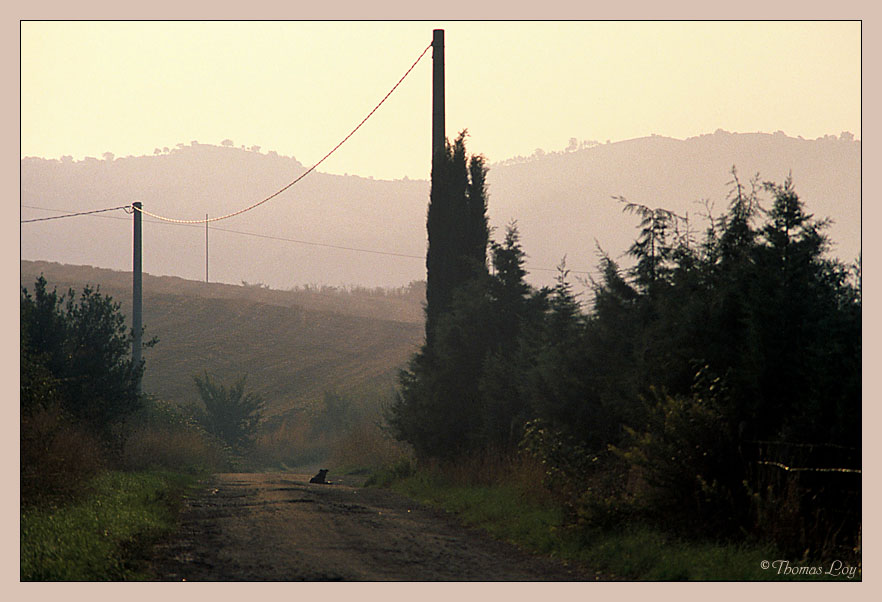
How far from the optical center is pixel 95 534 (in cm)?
1109

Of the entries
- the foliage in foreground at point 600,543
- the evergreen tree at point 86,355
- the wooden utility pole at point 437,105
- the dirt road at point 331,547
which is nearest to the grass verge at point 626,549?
the foliage in foreground at point 600,543

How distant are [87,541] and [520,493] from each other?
296 inches

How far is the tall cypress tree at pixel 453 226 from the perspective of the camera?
24531 millimetres

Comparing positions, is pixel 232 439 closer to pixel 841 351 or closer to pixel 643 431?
pixel 643 431

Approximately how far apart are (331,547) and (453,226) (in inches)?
550

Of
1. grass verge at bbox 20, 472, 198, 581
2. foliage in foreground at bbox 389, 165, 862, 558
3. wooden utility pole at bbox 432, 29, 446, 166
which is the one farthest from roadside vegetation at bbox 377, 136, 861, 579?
wooden utility pole at bbox 432, 29, 446, 166

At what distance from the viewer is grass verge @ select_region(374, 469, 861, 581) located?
9.34m

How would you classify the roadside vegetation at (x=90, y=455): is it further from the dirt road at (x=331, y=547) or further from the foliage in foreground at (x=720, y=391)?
the foliage in foreground at (x=720, y=391)

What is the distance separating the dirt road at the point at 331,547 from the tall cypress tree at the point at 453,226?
811 centimetres

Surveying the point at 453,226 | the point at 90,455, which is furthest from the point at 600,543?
the point at 453,226

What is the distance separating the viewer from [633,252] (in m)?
15.4

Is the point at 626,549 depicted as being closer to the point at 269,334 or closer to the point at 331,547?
the point at 331,547

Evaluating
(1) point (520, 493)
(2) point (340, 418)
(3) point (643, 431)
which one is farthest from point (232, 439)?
(3) point (643, 431)

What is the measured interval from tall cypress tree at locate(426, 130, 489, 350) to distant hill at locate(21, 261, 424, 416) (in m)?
32.0
